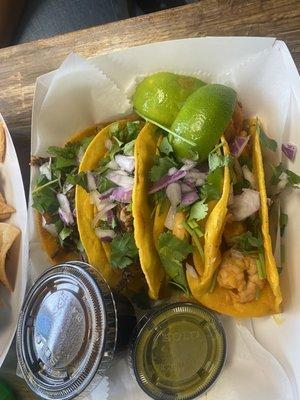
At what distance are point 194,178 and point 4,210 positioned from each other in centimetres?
53

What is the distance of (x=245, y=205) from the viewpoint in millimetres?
1286

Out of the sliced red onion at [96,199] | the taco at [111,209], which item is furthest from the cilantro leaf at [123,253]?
the sliced red onion at [96,199]

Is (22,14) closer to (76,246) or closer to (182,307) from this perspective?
(76,246)

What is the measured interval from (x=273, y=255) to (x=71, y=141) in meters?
0.59

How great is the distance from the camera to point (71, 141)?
4.86ft

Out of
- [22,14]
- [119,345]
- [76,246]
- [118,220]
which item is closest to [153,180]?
[118,220]

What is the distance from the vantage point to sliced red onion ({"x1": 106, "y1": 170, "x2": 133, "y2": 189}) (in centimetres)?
135

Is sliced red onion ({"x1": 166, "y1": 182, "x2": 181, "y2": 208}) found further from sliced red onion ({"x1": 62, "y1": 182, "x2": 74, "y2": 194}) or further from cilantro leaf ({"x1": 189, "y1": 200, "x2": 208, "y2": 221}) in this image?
sliced red onion ({"x1": 62, "y1": 182, "x2": 74, "y2": 194})

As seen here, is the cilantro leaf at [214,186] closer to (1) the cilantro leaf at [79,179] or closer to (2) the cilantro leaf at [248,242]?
(2) the cilantro leaf at [248,242]

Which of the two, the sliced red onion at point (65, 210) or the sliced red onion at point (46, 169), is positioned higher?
the sliced red onion at point (46, 169)

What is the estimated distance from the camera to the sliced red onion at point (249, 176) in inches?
52.6

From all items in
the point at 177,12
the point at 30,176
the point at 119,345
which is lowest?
the point at 119,345

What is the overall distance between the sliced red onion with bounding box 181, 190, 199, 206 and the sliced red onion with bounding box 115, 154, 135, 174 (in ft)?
0.48

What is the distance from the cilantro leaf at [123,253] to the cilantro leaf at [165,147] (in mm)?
216
